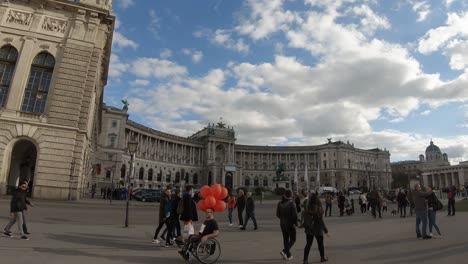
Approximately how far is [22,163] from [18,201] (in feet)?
74.3

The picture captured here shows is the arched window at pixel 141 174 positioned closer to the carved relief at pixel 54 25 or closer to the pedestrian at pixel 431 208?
the carved relief at pixel 54 25

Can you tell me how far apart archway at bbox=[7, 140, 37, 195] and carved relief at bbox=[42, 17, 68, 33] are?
32.9 ft

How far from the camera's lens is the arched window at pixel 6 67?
2770 centimetres

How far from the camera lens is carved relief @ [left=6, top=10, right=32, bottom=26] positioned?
29.0 m

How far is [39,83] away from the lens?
28766 millimetres

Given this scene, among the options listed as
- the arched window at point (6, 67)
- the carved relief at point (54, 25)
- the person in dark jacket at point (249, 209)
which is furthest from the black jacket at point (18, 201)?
the carved relief at point (54, 25)

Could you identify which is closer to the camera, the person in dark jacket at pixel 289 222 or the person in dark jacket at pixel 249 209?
the person in dark jacket at pixel 289 222

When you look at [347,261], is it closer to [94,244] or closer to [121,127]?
[94,244]

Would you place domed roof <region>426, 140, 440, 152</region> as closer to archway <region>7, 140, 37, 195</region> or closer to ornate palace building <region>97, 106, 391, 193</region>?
ornate palace building <region>97, 106, 391, 193</region>

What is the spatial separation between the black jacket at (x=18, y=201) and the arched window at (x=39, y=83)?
61.3 ft

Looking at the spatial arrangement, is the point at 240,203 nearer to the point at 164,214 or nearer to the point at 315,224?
the point at 164,214

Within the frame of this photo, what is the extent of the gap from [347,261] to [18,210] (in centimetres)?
1071

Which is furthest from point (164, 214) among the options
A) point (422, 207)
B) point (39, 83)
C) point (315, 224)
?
point (39, 83)

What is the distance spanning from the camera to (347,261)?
9109 millimetres
